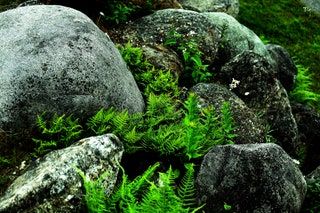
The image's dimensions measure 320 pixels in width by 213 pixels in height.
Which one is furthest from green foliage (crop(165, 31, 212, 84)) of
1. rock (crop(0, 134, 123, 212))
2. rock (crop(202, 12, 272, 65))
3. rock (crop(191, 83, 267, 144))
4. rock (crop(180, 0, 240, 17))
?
rock (crop(180, 0, 240, 17))

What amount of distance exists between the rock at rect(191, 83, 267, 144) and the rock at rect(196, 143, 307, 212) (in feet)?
6.58

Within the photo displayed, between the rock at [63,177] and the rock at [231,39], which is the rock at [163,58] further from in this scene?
the rock at [63,177]

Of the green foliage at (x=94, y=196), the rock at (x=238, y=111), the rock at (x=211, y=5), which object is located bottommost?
the rock at (x=211, y=5)

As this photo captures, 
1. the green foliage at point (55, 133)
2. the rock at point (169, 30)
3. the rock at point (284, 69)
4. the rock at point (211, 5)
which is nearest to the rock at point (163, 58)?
the rock at point (169, 30)

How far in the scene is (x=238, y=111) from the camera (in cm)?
938

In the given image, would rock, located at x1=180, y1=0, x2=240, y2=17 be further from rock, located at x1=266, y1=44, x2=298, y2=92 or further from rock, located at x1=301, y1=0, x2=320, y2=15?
rock, located at x1=301, y1=0, x2=320, y2=15

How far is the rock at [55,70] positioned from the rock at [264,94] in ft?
10.0

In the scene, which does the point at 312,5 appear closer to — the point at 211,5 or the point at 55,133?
the point at 211,5

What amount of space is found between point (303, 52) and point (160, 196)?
1680 cm

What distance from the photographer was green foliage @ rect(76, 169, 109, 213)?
552 cm

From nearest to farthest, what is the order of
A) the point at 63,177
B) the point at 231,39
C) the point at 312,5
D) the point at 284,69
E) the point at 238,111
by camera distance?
the point at 63,177 < the point at 238,111 < the point at 231,39 < the point at 284,69 < the point at 312,5

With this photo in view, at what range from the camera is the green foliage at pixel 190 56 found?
10.5 meters

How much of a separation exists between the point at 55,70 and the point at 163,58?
3635 mm

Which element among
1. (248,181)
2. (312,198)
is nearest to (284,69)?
(312,198)
